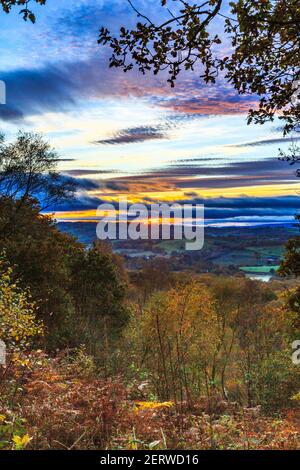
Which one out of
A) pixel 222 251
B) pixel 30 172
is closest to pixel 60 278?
pixel 30 172

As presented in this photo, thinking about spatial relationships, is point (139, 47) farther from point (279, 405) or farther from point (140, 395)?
point (279, 405)

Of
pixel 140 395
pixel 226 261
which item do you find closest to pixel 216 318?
pixel 140 395

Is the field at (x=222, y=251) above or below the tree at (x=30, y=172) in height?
below

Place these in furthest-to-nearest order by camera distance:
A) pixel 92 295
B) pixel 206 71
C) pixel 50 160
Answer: pixel 92 295
pixel 50 160
pixel 206 71

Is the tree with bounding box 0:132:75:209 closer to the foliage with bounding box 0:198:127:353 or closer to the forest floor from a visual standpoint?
the foliage with bounding box 0:198:127:353

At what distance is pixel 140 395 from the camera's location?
41.8 ft

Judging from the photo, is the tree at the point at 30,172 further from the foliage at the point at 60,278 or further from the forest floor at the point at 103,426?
the forest floor at the point at 103,426

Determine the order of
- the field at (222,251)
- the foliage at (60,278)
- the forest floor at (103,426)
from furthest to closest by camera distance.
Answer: the field at (222,251) → the foliage at (60,278) → the forest floor at (103,426)

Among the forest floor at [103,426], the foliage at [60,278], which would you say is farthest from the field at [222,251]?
the forest floor at [103,426]

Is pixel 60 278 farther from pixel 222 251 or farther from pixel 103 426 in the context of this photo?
pixel 222 251
